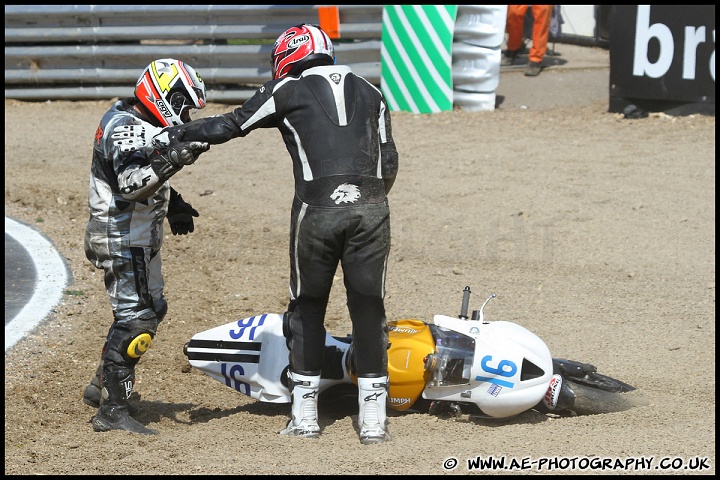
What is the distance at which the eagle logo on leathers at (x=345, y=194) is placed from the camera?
16.6ft

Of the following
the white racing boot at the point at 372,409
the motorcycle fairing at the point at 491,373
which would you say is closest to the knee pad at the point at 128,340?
the white racing boot at the point at 372,409

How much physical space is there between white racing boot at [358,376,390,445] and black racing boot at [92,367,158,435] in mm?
1222

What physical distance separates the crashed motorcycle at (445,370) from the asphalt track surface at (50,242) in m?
1.86

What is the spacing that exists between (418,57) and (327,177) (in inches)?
331

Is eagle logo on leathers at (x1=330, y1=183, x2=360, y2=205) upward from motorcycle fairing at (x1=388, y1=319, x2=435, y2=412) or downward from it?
upward

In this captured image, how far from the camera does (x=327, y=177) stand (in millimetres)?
5082

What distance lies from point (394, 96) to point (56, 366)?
7914mm

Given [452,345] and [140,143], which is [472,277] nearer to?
[452,345]

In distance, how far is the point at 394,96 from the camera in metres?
13.5

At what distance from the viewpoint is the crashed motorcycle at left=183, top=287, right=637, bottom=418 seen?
5562 mm

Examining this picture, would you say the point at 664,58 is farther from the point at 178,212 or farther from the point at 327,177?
the point at 327,177

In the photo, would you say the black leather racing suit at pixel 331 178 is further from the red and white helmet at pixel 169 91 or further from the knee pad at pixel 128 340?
the knee pad at pixel 128 340

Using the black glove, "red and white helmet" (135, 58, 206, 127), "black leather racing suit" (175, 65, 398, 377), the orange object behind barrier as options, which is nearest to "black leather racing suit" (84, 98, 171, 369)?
"red and white helmet" (135, 58, 206, 127)

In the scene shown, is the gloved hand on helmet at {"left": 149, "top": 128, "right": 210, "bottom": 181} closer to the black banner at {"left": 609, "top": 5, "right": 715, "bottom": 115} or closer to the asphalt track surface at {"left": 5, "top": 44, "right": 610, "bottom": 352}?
the asphalt track surface at {"left": 5, "top": 44, "right": 610, "bottom": 352}
